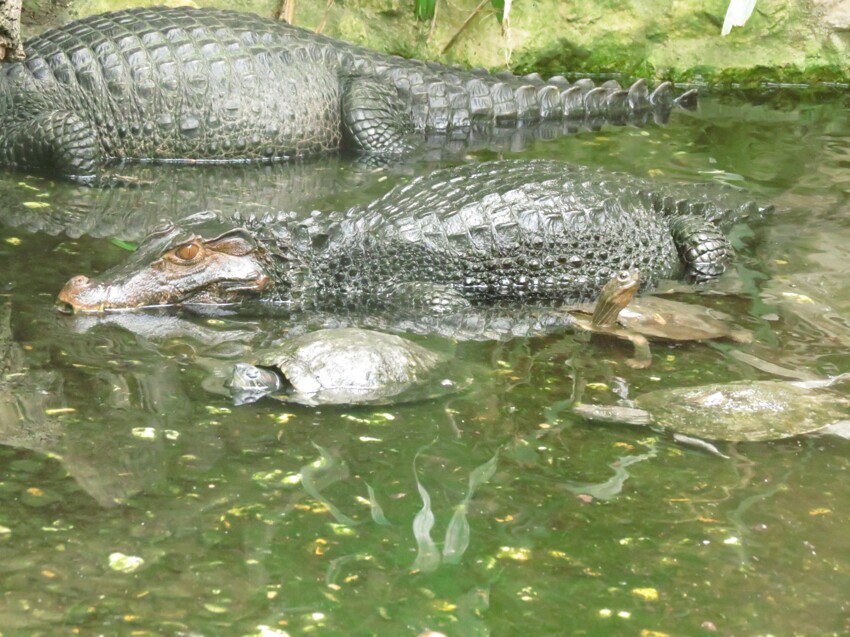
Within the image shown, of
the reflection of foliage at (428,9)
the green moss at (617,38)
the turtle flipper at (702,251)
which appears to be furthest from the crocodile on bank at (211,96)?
the turtle flipper at (702,251)

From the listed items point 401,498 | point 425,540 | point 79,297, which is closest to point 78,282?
point 79,297

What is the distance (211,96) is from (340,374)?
5.33 metres

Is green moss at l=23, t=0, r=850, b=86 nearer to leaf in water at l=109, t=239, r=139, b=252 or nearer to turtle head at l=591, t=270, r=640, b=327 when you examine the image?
leaf in water at l=109, t=239, r=139, b=252

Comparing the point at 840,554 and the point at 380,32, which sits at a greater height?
the point at 380,32

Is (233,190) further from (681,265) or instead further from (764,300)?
(764,300)

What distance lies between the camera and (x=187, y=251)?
6.37 metres

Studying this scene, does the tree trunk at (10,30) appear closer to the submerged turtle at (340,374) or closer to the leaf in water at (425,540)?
the submerged turtle at (340,374)

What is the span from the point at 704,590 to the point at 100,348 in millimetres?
3101

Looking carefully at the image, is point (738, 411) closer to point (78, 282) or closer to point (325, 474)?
point (325, 474)

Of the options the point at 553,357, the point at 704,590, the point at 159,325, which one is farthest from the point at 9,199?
the point at 704,590

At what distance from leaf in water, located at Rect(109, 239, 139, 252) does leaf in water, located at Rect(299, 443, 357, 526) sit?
9.88ft

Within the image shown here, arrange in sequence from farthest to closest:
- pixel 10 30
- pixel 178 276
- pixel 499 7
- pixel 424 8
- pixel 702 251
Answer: pixel 424 8 < pixel 499 7 < pixel 10 30 < pixel 702 251 < pixel 178 276

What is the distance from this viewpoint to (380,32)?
12398 mm

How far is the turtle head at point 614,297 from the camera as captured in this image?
5.84 metres
